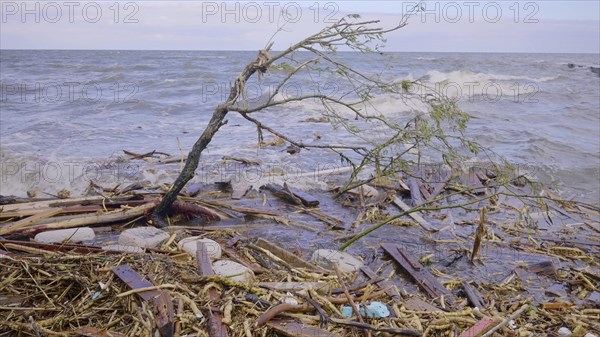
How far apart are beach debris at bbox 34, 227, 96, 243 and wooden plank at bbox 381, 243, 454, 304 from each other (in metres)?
3.08

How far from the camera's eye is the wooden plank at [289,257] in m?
4.48

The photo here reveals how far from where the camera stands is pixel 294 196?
7.07 meters

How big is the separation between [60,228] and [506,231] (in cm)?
532

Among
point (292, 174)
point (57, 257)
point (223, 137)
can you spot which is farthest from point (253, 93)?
point (57, 257)

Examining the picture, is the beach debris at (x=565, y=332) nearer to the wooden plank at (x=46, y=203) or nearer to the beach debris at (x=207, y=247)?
the beach debris at (x=207, y=247)

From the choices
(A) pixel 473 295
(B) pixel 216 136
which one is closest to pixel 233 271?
(A) pixel 473 295

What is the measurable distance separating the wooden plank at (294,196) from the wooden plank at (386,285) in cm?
230

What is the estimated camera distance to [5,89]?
2331cm

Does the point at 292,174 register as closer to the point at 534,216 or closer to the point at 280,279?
the point at 534,216

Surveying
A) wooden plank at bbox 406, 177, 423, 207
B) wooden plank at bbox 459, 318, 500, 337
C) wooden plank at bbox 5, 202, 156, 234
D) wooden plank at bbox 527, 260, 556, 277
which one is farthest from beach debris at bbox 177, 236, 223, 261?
wooden plank at bbox 406, 177, 423, 207

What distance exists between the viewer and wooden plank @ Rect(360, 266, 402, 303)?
4.06 meters

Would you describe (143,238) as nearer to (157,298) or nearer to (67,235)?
(67,235)
